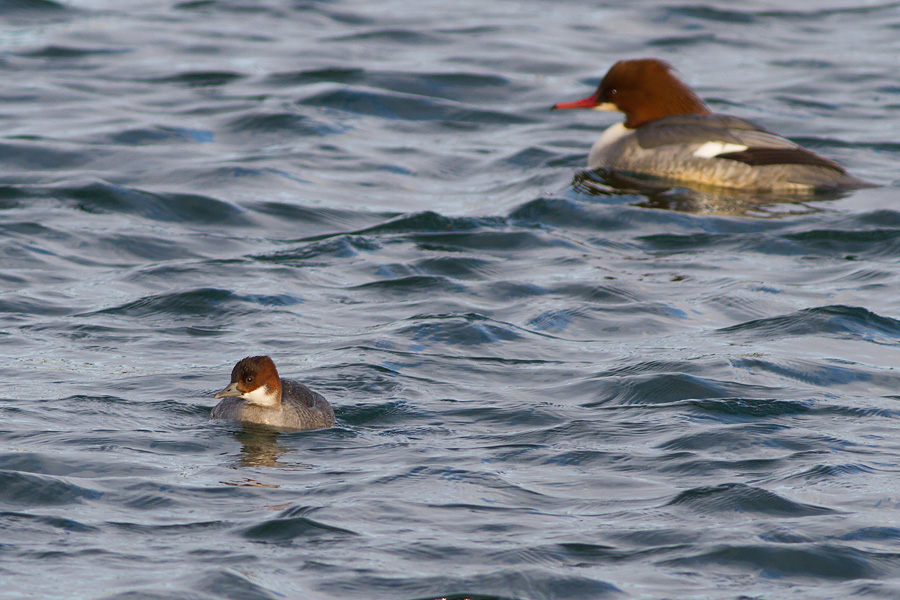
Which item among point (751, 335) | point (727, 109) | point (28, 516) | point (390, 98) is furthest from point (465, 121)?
point (28, 516)

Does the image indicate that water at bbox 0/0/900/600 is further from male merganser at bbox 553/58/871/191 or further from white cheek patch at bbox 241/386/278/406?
male merganser at bbox 553/58/871/191

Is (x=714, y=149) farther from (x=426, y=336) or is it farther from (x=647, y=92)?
(x=426, y=336)

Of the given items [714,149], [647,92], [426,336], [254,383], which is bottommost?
[426,336]

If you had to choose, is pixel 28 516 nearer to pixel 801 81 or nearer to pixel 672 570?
pixel 672 570

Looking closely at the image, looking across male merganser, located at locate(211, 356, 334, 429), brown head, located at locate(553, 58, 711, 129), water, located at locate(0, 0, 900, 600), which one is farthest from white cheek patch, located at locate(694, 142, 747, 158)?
male merganser, located at locate(211, 356, 334, 429)

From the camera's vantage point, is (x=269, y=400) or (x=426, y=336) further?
(x=426, y=336)

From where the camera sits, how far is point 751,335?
910 cm

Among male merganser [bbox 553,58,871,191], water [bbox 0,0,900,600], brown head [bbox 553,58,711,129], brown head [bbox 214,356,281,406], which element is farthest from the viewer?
brown head [bbox 553,58,711,129]

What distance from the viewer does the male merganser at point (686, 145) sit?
12.7m

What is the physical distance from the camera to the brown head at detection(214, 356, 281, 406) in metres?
7.10

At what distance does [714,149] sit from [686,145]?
0.30 meters

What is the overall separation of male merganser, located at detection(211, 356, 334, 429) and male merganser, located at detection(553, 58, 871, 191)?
21.9 feet

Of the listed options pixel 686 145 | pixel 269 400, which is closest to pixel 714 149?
pixel 686 145

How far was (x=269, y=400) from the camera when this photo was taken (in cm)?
722
